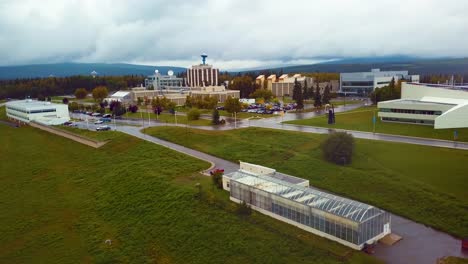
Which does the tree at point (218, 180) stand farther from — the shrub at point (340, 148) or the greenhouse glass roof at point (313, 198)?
the shrub at point (340, 148)

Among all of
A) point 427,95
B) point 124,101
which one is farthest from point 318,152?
point 124,101

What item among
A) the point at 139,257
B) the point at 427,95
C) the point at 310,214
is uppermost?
the point at 427,95

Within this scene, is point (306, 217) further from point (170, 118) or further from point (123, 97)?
point (123, 97)

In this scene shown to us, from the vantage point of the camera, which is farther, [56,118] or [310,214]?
[56,118]

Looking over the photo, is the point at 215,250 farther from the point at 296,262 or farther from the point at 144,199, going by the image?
the point at 144,199

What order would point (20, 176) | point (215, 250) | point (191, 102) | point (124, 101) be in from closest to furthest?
point (215, 250) < point (20, 176) < point (191, 102) < point (124, 101)

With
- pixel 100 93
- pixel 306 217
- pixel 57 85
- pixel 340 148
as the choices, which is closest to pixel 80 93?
pixel 100 93

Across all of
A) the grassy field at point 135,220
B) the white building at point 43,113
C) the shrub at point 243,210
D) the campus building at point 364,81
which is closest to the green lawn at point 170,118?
the white building at point 43,113
